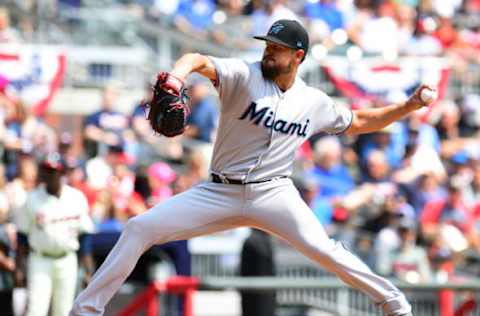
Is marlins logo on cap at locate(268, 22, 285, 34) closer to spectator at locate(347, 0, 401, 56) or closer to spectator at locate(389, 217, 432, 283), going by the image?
spectator at locate(389, 217, 432, 283)

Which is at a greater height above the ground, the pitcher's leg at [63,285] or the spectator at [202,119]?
the spectator at [202,119]

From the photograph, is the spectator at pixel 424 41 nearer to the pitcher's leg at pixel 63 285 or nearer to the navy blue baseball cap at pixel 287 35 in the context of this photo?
the pitcher's leg at pixel 63 285

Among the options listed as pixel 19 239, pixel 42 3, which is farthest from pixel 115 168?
pixel 42 3

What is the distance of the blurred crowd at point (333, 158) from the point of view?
12.4 m

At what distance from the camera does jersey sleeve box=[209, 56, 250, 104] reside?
737 centimetres

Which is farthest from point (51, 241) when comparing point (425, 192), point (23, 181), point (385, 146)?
point (385, 146)

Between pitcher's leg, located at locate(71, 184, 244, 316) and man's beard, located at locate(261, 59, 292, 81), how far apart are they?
2.48 feet

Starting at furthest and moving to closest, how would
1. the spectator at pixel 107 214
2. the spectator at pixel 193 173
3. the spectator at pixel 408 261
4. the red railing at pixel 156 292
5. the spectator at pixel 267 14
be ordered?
1. the spectator at pixel 267 14
2. the spectator at pixel 408 261
3. the spectator at pixel 193 173
4. the spectator at pixel 107 214
5. the red railing at pixel 156 292

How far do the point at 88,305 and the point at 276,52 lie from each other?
1.87 metres

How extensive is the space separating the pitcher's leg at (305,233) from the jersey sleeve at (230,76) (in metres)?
0.71

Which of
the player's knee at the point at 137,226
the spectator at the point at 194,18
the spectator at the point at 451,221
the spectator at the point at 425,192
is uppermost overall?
the spectator at the point at 194,18

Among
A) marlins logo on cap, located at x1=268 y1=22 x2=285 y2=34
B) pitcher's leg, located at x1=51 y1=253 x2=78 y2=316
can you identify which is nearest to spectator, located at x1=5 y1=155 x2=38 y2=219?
pitcher's leg, located at x1=51 y1=253 x2=78 y2=316

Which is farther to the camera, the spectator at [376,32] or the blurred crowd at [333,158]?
the spectator at [376,32]

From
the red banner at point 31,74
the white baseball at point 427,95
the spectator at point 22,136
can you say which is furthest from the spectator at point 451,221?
the white baseball at point 427,95
